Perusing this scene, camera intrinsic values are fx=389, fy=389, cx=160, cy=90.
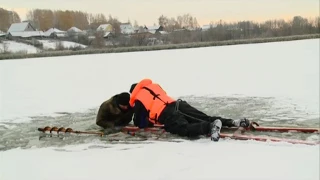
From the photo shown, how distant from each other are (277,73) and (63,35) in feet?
126

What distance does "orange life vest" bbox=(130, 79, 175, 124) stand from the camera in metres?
5.93

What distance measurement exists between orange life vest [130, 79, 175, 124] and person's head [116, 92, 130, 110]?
317mm

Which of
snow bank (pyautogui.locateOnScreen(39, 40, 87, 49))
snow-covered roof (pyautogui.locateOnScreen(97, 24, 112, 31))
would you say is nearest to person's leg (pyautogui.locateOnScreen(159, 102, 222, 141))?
snow bank (pyautogui.locateOnScreen(39, 40, 87, 49))

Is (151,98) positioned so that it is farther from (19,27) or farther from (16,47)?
(19,27)

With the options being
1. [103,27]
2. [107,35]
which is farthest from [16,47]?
[103,27]

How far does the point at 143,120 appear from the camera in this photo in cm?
620

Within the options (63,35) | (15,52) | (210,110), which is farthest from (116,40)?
(210,110)

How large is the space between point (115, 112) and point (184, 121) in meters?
1.39

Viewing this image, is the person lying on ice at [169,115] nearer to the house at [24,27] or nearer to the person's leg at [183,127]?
the person's leg at [183,127]

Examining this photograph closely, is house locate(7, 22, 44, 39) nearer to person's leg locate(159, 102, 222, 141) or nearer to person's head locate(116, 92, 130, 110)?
person's head locate(116, 92, 130, 110)

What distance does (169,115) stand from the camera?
5809 mm

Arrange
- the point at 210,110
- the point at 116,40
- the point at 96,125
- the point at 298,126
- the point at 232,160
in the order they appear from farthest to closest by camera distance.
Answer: the point at 116,40 < the point at 210,110 < the point at 96,125 < the point at 298,126 < the point at 232,160

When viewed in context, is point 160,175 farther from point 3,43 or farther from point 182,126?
point 3,43

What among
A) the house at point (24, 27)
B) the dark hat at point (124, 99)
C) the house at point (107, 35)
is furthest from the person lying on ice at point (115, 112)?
the house at point (107, 35)
